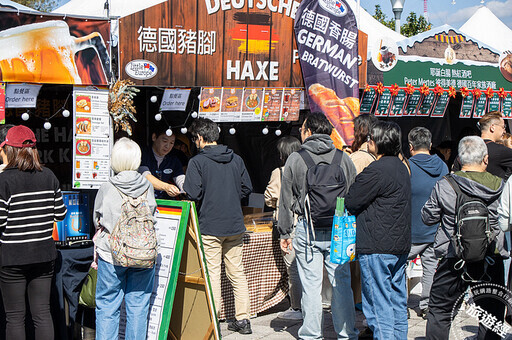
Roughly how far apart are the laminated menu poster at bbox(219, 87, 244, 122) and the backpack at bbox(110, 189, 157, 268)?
224 cm

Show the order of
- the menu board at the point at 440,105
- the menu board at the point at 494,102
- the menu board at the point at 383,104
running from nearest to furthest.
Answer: the menu board at the point at 383,104 < the menu board at the point at 440,105 < the menu board at the point at 494,102

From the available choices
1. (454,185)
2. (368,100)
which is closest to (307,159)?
(454,185)

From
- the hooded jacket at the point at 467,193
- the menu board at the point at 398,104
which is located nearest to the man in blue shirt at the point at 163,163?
the hooded jacket at the point at 467,193

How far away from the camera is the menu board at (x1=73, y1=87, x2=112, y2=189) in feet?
17.4

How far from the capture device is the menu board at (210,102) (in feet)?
19.7

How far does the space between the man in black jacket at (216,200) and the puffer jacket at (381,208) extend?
137 centimetres

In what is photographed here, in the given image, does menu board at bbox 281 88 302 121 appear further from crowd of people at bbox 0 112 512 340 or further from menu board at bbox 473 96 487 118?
menu board at bbox 473 96 487 118

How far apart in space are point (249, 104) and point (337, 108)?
3.67 ft

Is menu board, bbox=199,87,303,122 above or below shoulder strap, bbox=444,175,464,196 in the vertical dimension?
above

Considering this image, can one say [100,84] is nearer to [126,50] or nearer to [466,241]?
[126,50]

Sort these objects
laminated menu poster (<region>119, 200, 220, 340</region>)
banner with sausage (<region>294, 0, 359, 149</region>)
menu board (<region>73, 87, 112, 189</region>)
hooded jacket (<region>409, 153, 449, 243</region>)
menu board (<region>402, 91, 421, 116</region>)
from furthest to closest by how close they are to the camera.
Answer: menu board (<region>402, 91, 421, 116</region>) < banner with sausage (<region>294, 0, 359, 149</region>) < hooded jacket (<region>409, 153, 449, 243</region>) < menu board (<region>73, 87, 112, 189</region>) < laminated menu poster (<region>119, 200, 220, 340</region>)

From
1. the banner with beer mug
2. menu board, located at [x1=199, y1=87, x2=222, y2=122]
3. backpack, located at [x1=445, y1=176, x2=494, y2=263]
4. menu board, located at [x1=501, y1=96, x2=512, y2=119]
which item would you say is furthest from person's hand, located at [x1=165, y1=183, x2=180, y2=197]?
menu board, located at [x1=501, y1=96, x2=512, y2=119]

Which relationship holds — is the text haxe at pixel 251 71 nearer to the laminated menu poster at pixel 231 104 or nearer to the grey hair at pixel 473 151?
the laminated menu poster at pixel 231 104

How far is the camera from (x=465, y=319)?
18.9ft
